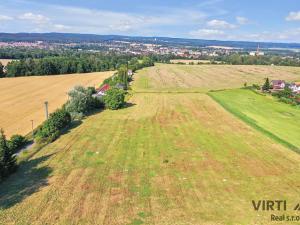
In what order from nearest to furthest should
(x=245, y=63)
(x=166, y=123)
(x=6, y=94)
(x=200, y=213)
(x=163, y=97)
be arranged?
(x=200, y=213) → (x=166, y=123) → (x=163, y=97) → (x=6, y=94) → (x=245, y=63)

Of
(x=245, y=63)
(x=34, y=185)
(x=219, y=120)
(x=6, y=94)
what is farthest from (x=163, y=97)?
(x=245, y=63)

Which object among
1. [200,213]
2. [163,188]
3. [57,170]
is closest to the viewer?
[200,213]

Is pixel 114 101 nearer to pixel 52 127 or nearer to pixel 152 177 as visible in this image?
pixel 52 127

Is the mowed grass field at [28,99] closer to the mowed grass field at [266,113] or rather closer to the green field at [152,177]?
the green field at [152,177]

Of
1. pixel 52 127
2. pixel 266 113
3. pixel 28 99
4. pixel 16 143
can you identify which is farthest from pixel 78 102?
pixel 266 113

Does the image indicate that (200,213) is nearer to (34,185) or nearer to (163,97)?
(34,185)
